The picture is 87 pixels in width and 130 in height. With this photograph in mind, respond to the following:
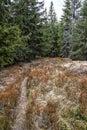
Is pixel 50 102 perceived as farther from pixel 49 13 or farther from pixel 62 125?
pixel 49 13

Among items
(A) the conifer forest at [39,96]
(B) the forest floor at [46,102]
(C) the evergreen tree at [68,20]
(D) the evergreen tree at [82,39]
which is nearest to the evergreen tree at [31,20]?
(D) the evergreen tree at [82,39]

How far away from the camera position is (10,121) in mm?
10938

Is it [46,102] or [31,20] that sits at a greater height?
[31,20]

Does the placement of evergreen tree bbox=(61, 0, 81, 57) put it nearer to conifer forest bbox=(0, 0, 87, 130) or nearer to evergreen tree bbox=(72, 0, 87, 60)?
evergreen tree bbox=(72, 0, 87, 60)

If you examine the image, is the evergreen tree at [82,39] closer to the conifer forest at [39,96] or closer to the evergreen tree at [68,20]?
the evergreen tree at [68,20]

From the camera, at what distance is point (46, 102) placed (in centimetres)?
1270

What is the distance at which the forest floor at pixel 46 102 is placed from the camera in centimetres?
1064

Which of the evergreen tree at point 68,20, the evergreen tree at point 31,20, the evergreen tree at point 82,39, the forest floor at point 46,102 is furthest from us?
the evergreen tree at point 68,20

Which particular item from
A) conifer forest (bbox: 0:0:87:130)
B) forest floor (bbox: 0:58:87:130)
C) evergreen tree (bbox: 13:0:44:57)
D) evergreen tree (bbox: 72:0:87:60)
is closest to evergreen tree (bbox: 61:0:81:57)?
evergreen tree (bbox: 72:0:87:60)

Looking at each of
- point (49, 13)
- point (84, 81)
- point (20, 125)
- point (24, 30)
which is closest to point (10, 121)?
point (20, 125)

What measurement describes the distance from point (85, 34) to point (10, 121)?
23.1m

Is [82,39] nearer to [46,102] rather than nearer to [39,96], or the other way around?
[39,96]

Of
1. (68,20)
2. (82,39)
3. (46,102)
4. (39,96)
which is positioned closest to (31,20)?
(82,39)

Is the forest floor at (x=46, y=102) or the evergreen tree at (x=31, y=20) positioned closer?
the forest floor at (x=46, y=102)
